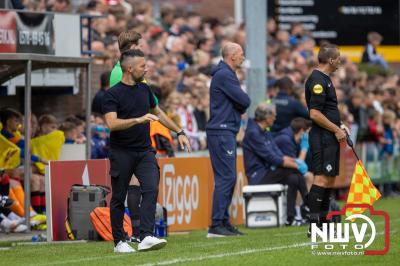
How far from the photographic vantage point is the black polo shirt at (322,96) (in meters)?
13.6

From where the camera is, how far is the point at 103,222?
14461mm

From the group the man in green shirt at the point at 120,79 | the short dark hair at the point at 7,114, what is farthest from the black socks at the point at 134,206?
the short dark hair at the point at 7,114

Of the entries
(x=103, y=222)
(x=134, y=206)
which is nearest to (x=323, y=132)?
(x=134, y=206)

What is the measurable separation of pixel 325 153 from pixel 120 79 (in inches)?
89.0

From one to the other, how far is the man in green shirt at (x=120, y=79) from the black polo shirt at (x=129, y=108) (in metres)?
0.93

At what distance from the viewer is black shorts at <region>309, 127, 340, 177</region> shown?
13.6 m

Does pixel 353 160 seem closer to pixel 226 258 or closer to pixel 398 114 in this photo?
pixel 398 114

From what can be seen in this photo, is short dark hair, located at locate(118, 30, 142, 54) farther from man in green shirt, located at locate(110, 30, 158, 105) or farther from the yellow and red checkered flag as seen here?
the yellow and red checkered flag

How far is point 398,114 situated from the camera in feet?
93.5

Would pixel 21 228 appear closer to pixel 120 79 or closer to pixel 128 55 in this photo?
pixel 120 79

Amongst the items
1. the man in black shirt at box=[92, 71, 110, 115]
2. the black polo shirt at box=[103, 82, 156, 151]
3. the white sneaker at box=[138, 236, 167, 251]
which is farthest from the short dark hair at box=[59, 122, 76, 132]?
the white sneaker at box=[138, 236, 167, 251]

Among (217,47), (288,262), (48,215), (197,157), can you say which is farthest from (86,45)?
(288,262)

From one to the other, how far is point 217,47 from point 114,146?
1406 cm

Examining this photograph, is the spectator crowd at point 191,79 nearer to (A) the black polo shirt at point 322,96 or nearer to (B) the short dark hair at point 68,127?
(B) the short dark hair at point 68,127
